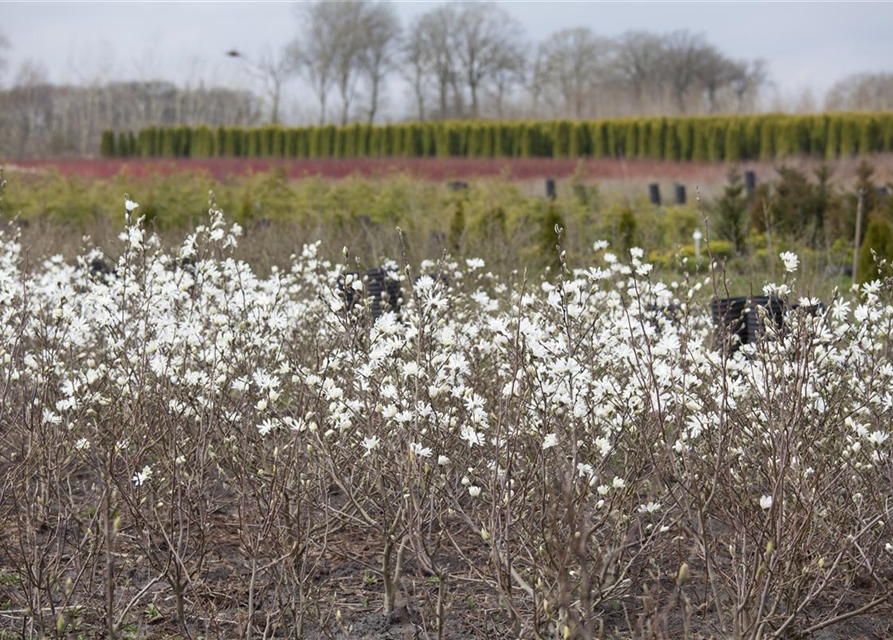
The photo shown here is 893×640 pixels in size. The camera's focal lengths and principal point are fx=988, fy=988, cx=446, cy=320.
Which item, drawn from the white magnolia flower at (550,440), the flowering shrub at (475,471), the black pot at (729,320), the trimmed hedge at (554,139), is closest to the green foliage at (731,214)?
the black pot at (729,320)

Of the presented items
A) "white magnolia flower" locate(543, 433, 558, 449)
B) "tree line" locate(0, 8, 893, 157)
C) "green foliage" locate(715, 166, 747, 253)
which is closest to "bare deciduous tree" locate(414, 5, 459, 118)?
"tree line" locate(0, 8, 893, 157)

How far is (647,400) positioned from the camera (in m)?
2.92

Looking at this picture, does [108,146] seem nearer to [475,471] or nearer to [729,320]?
[729,320]

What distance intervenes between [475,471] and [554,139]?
27647 mm

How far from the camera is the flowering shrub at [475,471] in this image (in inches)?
113

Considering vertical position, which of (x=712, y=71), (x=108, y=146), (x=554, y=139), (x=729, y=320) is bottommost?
(x=729, y=320)

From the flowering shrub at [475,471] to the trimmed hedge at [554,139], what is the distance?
2173 centimetres

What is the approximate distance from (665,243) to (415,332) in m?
11.9

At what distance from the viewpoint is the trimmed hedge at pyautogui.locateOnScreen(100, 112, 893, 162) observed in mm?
26141

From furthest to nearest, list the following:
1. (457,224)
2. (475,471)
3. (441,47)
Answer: (441,47) → (457,224) → (475,471)

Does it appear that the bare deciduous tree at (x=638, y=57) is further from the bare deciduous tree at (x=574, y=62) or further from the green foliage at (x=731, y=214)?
the green foliage at (x=731, y=214)

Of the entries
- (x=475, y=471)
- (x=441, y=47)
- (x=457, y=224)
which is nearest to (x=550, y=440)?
(x=475, y=471)

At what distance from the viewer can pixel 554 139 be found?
30188 mm

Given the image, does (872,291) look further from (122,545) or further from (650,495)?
(122,545)
